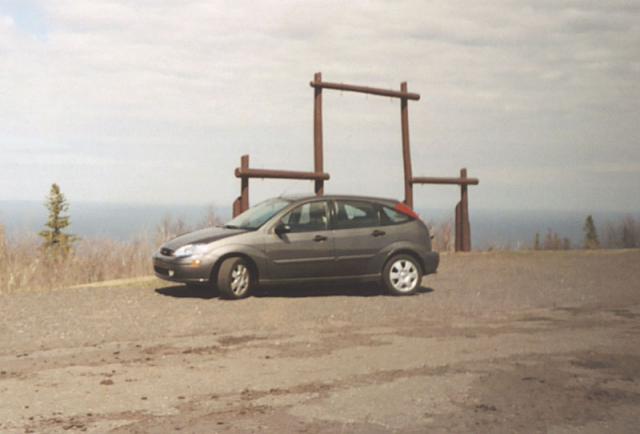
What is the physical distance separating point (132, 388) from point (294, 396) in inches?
60.3

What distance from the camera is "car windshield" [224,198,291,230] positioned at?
14812 mm

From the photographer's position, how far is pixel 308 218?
1488 cm

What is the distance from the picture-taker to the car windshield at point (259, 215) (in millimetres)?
14812

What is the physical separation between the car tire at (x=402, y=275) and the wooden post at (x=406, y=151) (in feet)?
24.8

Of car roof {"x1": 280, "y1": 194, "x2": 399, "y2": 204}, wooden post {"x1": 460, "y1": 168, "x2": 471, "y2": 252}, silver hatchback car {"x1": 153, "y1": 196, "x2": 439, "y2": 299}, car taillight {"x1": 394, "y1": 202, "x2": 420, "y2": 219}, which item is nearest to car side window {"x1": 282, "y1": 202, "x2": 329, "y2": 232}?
silver hatchback car {"x1": 153, "y1": 196, "x2": 439, "y2": 299}

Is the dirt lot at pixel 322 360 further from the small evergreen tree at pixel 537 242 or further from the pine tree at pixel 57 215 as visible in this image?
the pine tree at pixel 57 215

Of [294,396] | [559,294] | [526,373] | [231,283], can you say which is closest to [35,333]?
[231,283]

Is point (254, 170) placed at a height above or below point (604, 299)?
above

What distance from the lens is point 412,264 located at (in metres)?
15.2

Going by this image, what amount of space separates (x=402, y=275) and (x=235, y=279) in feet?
9.68

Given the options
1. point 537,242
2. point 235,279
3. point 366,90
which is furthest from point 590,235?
point 235,279

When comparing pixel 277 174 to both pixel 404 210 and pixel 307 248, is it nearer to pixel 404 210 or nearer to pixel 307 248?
pixel 404 210

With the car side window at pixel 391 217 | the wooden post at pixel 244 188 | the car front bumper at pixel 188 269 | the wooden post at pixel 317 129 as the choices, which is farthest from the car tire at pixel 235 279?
the wooden post at pixel 317 129

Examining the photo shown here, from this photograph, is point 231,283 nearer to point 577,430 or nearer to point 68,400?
point 68,400
